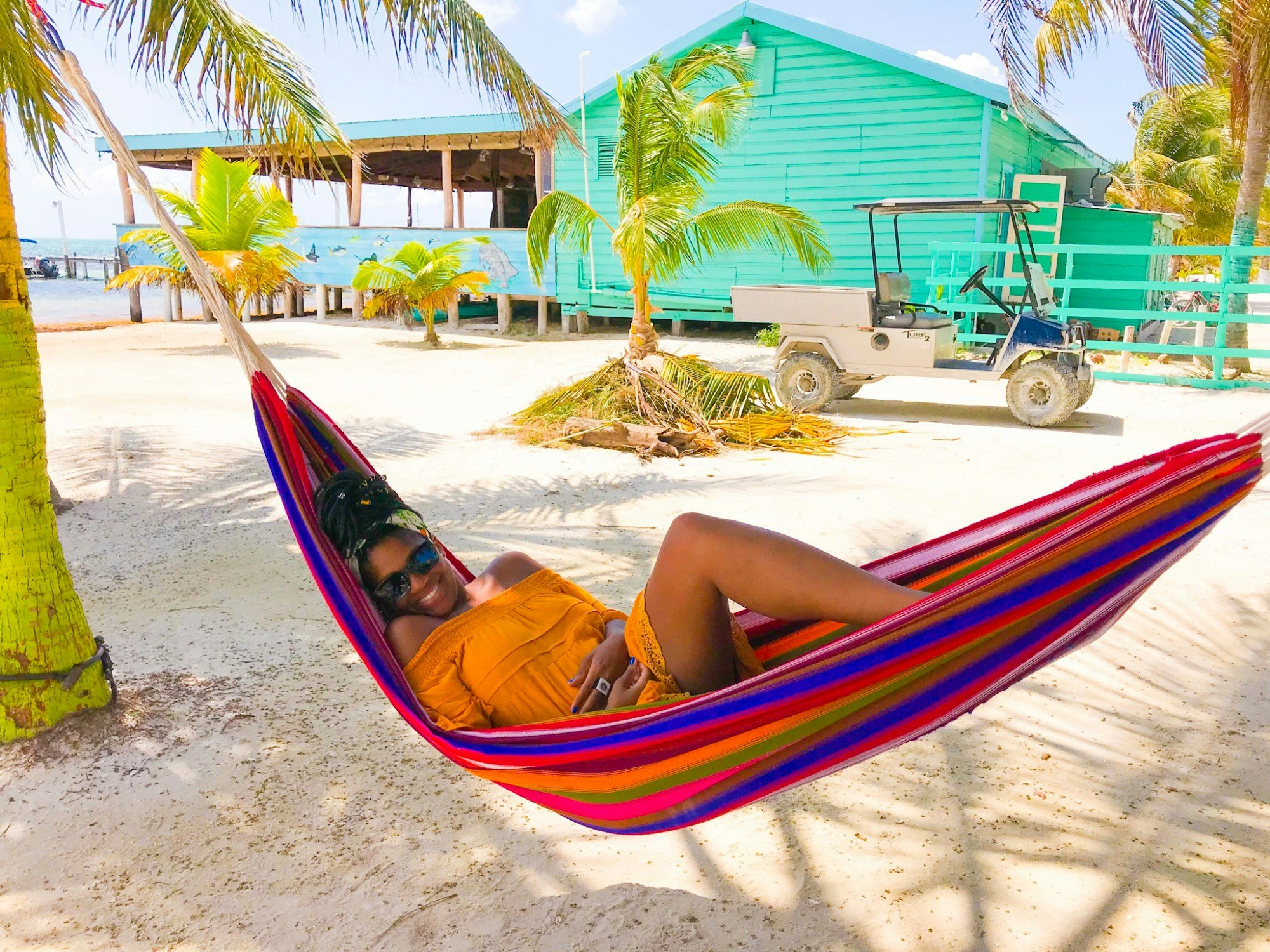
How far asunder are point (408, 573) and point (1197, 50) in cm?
707

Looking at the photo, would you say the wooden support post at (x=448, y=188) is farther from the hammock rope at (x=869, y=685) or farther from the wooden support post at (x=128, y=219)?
the hammock rope at (x=869, y=685)

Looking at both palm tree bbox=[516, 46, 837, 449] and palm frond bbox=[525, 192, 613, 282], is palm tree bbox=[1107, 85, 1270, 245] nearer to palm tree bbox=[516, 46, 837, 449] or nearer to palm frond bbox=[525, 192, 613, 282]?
palm tree bbox=[516, 46, 837, 449]

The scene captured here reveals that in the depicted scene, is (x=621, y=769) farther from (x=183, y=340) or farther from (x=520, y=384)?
(x=183, y=340)

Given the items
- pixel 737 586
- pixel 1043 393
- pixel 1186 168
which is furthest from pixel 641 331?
pixel 1186 168

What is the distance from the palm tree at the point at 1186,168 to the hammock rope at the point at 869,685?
65.0 ft

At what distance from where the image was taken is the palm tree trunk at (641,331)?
742 cm

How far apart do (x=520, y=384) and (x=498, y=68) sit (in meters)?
4.92

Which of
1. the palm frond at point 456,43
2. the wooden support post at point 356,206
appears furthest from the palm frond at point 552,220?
the wooden support post at point 356,206

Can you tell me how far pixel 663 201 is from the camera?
7160 mm

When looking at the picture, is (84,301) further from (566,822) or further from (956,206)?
(566,822)

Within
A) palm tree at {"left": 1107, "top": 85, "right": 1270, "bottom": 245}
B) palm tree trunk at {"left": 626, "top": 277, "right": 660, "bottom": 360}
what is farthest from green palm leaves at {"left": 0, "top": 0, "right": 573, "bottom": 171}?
palm tree at {"left": 1107, "top": 85, "right": 1270, "bottom": 245}

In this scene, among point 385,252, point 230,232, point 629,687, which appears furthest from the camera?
point 385,252

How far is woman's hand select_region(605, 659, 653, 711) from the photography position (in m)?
1.83

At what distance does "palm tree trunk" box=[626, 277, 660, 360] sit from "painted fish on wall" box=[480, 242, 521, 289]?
6.16m
